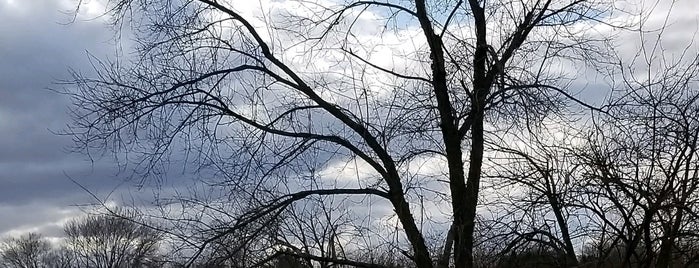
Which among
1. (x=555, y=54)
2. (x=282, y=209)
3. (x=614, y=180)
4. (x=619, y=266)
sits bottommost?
(x=619, y=266)

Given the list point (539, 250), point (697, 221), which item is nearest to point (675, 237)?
point (697, 221)

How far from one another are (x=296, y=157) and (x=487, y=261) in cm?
259

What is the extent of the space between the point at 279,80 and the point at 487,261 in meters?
3.35

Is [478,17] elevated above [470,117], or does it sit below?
above

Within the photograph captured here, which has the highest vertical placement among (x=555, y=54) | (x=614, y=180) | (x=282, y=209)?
(x=555, y=54)

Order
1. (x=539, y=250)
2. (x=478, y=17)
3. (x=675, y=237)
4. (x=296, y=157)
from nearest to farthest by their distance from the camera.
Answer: (x=675, y=237)
(x=539, y=250)
(x=478, y=17)
(x=296, y=157)

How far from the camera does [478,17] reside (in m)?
10.3

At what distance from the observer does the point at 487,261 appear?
9727mm

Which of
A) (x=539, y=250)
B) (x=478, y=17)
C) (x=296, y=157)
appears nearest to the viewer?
(x=539, y=250)

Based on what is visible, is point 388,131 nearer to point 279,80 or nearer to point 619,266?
point 279,80

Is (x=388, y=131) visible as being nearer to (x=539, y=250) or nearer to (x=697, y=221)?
(x=539, y=250)

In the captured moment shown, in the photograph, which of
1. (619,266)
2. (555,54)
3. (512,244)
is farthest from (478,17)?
(619,266)

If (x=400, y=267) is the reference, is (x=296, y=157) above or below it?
above

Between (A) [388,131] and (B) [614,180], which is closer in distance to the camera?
(B) [614,180]
